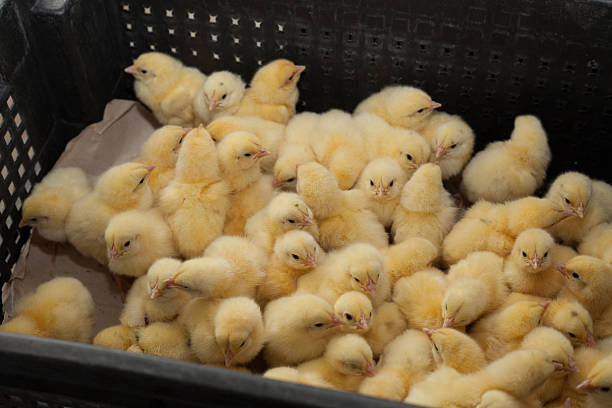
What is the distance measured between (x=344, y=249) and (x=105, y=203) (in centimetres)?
74

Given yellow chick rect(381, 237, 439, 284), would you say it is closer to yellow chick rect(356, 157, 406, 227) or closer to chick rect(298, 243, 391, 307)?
chick rect(298, 243, 391, 307)

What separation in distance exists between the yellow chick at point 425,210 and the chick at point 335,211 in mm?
71

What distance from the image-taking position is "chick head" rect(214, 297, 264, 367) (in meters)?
1.63

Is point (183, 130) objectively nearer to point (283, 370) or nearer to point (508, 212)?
point (283, 370)

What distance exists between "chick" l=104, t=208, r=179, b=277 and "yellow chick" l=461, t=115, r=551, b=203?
1023 mm

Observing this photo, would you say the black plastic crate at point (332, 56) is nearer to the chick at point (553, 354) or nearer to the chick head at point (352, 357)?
the chick at point (553, 354)

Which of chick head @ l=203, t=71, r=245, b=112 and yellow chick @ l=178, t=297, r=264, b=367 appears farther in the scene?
chick head @ l=203, t=71, r=245, b=112

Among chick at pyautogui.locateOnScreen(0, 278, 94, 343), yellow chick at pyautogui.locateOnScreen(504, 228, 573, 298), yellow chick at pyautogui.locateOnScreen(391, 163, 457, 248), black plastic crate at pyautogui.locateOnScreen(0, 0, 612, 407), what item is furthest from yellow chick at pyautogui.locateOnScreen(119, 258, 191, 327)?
yellow chick at pyautogui.locateOnScreen(504, 228, 573, 298)

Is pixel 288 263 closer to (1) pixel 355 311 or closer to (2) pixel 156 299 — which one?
(1) pixel 355 311

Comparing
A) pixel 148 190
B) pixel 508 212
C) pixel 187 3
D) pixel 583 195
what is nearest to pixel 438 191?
pixel 508 212

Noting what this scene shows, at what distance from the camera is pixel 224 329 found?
1635 mm

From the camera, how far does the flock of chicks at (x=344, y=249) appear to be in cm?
170

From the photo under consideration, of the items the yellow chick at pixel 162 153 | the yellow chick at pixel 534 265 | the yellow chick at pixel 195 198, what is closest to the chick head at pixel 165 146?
the yellow chick at pixel 162 153


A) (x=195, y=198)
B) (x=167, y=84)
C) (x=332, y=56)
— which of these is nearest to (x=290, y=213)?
(x=195, y=198)
